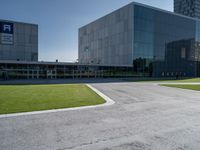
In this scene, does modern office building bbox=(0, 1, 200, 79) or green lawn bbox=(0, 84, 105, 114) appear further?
modern office building bbox=(0, 1, 200, 79)

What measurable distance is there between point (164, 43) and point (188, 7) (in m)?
A: 94.8

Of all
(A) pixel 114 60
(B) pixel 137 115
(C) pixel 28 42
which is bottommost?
(B) pixel 137 115

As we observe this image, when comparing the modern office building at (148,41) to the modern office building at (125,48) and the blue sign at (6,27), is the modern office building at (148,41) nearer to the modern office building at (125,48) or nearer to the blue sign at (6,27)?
the modern office building at (125,48)

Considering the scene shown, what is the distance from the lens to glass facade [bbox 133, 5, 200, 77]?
44750 millimetres

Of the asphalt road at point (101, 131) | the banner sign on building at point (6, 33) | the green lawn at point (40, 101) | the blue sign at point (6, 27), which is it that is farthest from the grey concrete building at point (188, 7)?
the asphalt road at point (101, 131)

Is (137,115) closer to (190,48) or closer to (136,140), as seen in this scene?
(136,140)

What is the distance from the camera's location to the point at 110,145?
4.56 meters

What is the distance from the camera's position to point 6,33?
38125 mm

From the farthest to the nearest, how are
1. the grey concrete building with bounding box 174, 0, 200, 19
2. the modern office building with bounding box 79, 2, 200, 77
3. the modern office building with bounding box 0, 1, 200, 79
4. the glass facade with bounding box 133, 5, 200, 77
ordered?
the grey concrete building with bounding box 174, 0, 200, 19
the glass facade with bounding box 133, 5, 200, 77
the modern office building with bounding box 79, 2, 200, 77
the modern office building with bounding box 0, 1, 200, 79

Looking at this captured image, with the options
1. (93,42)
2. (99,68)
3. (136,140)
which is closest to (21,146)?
(136,140)

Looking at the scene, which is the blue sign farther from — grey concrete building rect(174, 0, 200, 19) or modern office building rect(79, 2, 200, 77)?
grey concrete building rect(174, 0, 200, 19)

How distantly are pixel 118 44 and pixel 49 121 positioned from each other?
43709mm

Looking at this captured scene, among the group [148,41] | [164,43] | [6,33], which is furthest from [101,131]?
[164,43]

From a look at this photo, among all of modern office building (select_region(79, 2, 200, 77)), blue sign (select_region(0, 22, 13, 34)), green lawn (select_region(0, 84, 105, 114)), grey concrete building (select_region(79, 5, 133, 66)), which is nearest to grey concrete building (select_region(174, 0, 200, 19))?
modern office building (select_region(79, 2, 200, 77))
